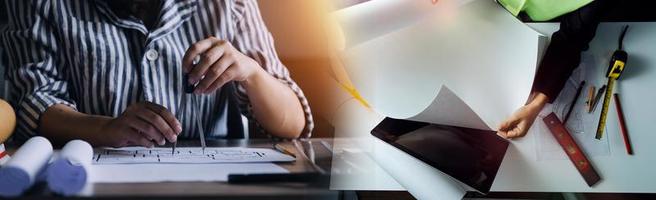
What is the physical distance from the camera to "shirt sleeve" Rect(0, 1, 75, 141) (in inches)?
25.1

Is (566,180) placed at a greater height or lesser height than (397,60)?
lesser

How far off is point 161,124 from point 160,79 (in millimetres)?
52

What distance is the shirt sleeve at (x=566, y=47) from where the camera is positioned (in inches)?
29.2

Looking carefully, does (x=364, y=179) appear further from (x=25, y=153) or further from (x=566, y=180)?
(x=25, y=153)

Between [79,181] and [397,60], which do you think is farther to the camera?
[397,60]

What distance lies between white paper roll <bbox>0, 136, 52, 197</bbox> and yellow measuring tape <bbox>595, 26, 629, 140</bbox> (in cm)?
68

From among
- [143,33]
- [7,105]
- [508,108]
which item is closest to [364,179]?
[508,108]

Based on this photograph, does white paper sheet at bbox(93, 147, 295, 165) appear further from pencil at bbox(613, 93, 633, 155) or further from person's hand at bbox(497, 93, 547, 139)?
pencil at bbox(613, 93, 633, 155)

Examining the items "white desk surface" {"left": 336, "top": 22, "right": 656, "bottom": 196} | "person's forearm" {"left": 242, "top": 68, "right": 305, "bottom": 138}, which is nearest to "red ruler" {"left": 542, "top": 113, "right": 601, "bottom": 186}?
"white desk surface" {"left": 336, "top": 22, "right": 656, "bottom": 196}

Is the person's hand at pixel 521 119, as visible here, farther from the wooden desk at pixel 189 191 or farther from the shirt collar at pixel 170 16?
the shirt collar at pixel 170 16

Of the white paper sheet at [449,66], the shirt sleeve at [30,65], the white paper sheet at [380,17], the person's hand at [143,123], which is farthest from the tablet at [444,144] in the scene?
the shirt sleeve at [30,65]

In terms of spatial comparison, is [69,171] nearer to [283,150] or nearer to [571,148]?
[283,150]

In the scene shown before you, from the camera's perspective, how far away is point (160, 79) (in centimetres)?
66

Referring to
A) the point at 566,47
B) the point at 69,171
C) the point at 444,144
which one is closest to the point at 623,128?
the point at 566,47
